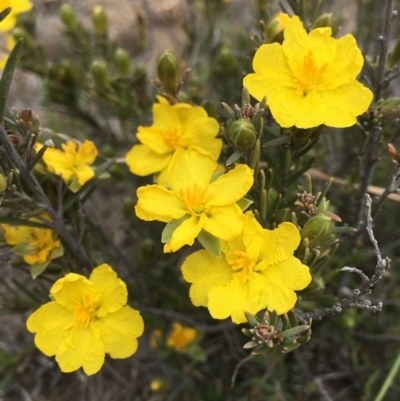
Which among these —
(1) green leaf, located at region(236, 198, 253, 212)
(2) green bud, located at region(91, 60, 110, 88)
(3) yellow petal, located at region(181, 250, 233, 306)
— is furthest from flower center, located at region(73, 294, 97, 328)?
(2) green bud, located at region(91, 60, 110, 88)

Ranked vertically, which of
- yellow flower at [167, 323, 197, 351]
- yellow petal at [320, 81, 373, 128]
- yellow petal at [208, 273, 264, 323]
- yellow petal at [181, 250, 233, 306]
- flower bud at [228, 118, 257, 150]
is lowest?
yellow flower at [167, 323, 197, 351]

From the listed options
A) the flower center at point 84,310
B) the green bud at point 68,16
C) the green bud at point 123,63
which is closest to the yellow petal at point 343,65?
the flower center at point 84,310

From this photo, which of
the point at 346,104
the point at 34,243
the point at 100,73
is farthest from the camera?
the point at 100,73

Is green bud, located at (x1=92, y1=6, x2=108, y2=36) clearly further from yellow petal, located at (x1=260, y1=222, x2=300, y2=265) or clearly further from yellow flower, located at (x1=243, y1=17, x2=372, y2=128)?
yellow petal, located at (x1=260, y1=222, x2=300, y2=265)

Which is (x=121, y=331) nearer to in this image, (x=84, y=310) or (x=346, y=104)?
(x=84, y=310)

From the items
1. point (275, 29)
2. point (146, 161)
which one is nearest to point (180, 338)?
point (146, 161)

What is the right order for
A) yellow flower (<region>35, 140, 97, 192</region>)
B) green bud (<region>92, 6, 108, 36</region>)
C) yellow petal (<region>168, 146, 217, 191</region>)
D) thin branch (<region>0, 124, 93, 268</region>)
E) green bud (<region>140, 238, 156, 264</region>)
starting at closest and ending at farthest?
thin branch (<region>0, 124, 93, 268</region>) < yellow petal (<region>168, 146, 217, 191</region>) < yellow flower (<region>35, 140, 97, 192</region>) < green bud (<region>140, 238, 156, 264</region>) < green bud (<region>92, 6, 108, 36</region>)

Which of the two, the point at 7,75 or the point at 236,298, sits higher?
the point at 7,75

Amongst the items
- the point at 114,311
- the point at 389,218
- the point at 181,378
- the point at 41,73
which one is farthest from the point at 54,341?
the point at 389,218
